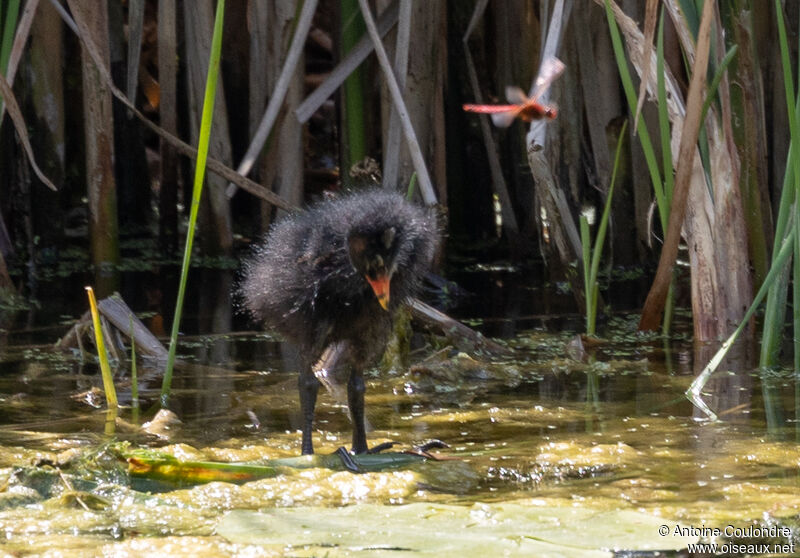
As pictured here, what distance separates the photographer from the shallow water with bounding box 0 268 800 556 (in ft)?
9.27

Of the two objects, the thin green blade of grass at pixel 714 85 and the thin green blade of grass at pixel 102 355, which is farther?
the thin green blade of grass at pixel 714 85

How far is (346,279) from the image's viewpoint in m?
3.67

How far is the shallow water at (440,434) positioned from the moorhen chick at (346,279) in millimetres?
291

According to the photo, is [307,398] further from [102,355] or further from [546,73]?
[546,73]

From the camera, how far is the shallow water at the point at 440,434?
9.27 ft

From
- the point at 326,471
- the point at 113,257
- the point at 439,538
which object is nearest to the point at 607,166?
the point at 113,257

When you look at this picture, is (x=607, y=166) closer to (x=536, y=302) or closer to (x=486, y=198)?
(x=536, y=302)

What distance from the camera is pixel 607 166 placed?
689 cm

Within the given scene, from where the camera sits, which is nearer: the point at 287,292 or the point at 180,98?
the point at 287,292

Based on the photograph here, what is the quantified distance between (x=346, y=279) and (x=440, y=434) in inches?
26.8

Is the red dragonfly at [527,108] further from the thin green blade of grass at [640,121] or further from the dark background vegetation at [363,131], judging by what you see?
the dark background vegetation at [363,131]

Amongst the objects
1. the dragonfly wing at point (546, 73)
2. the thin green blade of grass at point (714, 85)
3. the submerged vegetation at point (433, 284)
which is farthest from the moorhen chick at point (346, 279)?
the thin green blade of grass at point (714, 85)

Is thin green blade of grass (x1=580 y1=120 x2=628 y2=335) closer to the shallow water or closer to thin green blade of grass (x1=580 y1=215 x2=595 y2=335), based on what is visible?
thin green blade of grass (x1=580 y1=215 x2=595 y2=335)

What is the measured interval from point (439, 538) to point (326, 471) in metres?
0.73
